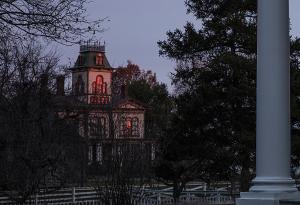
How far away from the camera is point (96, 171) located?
16344mm

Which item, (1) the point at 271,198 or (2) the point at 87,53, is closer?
(1) the point at 271,198

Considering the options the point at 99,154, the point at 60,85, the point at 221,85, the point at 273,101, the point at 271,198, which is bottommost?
the point at 271,198

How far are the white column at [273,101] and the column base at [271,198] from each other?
0.34 ft

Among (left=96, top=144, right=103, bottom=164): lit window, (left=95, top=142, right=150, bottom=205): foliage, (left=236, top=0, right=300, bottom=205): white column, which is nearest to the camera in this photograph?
(left=236, top=0, right=300, bottom=205): white column

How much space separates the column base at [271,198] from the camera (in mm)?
10352

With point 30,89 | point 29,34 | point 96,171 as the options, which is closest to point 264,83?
point 29,34

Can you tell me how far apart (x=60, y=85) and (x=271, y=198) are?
41.0 feet

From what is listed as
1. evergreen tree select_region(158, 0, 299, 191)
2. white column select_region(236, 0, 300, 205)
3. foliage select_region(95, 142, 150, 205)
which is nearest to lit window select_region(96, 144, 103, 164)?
foliage select_region(95, 142, 150, 205)

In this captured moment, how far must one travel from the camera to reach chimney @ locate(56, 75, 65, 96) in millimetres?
20984

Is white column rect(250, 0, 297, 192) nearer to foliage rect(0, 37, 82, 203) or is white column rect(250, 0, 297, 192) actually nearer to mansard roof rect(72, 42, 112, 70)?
mansard roof rect(72, 42, 112, 70)

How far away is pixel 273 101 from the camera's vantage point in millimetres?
10812

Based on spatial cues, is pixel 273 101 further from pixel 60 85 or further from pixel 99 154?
pixel 60 85

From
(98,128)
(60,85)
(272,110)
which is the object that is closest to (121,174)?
(98,128)

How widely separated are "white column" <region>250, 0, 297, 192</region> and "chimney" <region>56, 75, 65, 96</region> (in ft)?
35.4
